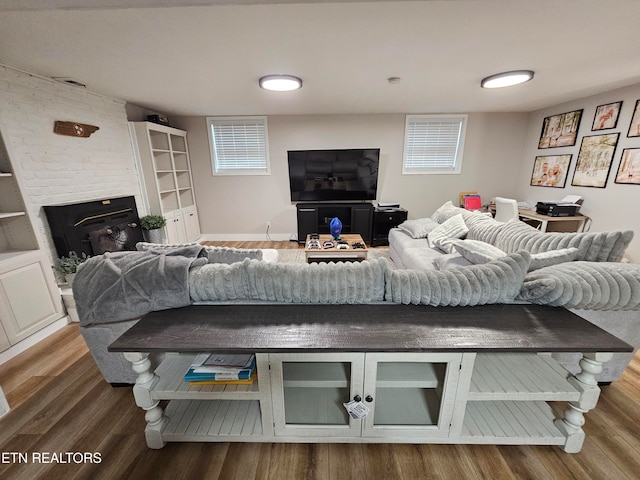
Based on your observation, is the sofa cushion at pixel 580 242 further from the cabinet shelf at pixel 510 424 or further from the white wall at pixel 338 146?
the white wall at pixel 338 146

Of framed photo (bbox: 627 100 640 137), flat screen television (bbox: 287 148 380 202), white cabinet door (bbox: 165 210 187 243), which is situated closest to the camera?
framed photo (bbox: 627 100 640 137)

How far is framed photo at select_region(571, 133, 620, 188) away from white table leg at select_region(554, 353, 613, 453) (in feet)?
11.4

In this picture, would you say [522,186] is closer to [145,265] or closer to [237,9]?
[237,9]

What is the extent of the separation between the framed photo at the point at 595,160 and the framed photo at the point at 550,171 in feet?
0.58

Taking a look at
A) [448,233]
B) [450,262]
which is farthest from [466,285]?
[448,233]

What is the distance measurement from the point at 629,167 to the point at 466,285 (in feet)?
11.7

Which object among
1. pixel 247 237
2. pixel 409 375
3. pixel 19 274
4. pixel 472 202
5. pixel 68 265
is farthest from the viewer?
pixel 247 237

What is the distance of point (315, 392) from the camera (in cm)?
130

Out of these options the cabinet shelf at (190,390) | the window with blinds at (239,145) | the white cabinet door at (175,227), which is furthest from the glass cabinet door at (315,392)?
the window with blinds at (239,145)

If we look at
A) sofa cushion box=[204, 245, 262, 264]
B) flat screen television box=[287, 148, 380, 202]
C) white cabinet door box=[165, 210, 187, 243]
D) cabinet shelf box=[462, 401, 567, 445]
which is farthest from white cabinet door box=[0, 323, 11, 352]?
flat screen television box=[287, 148, 380, 202]

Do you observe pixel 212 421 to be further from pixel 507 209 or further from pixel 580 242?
pixel 507 209

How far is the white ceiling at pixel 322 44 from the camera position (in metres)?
1.42

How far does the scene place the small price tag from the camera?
103cm

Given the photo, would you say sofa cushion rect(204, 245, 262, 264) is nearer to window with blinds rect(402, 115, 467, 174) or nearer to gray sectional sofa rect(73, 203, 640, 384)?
gray sectional sofa rect(73, 203, 640, 384)
